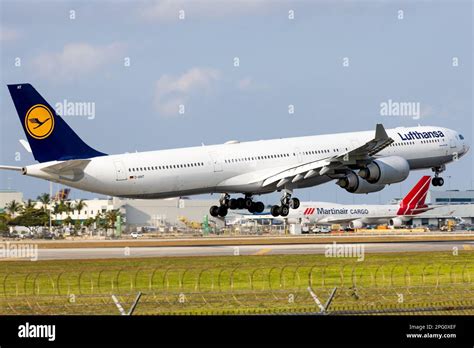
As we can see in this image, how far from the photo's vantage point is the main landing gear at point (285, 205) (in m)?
81.3

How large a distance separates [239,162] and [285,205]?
18.6 feet

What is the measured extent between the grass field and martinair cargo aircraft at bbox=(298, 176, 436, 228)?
99.9 m

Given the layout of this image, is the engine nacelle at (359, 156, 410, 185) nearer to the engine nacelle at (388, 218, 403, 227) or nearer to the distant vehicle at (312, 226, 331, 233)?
the distant vehicle at (312, 226, 331, 233)

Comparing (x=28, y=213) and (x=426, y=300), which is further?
(x=28, y=213)

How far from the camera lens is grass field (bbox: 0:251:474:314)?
32.8m

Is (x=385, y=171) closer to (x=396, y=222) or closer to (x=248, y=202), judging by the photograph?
(x=248, y=202)

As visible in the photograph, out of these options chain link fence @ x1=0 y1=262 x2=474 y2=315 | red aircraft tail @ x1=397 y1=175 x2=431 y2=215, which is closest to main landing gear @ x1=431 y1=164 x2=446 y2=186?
chain link fence @ x1=0 y1=262 x2=474 y2=315

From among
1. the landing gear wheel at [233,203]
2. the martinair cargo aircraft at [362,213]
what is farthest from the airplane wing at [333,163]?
the martinair cargo aircraft at [362,213]

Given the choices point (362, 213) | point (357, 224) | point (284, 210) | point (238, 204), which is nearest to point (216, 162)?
point (284, 210)

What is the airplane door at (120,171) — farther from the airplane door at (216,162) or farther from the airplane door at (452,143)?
the airplane door at (452,143)

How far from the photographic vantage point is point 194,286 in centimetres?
4250
